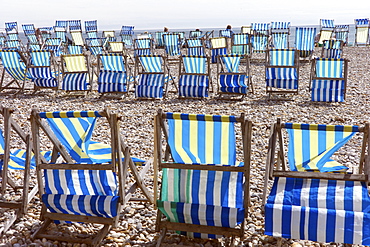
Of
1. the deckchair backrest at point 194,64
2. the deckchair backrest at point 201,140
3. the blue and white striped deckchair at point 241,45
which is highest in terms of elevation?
the blue and white striped deckchair at point 241,45

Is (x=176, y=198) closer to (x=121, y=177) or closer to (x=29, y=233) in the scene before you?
(x=121, y=177)

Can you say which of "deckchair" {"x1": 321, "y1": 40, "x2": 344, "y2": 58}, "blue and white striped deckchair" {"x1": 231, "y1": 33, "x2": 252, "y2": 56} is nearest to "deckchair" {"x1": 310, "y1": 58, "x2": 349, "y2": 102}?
"deckchair" {"x1": 321, "y1": 40, "x2": 344, "y2": 58}

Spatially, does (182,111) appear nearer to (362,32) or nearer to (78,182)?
(78,182)

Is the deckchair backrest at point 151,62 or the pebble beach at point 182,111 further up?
the deckchair backrest at point 151,62

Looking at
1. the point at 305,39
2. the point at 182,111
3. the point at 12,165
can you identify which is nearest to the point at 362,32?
the point at 305,39

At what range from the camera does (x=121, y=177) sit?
7.79ft

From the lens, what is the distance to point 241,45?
32.7ft

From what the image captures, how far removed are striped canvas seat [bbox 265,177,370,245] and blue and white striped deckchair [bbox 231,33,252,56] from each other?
7559 mm

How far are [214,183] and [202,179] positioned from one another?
0.24 feet

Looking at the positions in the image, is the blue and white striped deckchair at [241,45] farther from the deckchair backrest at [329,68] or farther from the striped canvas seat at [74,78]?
the striped canvas seat at [74,78]

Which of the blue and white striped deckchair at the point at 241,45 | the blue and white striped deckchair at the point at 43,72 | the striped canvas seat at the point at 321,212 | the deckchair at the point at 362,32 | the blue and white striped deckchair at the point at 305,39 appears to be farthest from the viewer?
the deckchair at the point at 362,32

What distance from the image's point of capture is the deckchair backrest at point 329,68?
598 cm

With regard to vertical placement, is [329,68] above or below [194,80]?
above

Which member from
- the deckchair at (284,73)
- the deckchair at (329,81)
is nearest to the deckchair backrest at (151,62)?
the deckchair at (284,73)
